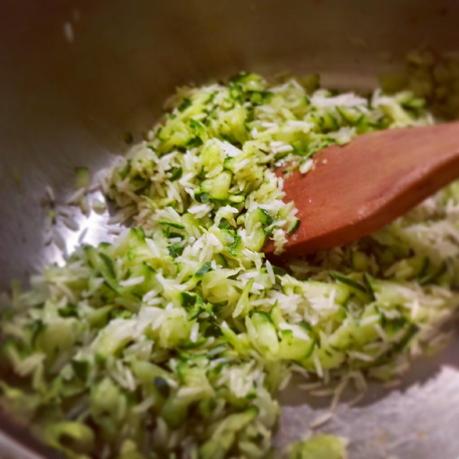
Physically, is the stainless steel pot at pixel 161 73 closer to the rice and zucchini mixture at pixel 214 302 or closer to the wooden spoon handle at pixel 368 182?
the rice and zucchini mixture at pixel 214 302

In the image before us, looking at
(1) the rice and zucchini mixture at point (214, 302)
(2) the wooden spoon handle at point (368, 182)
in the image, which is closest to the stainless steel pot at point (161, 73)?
(1) the rice and zucchini mixture at point (214, 302)

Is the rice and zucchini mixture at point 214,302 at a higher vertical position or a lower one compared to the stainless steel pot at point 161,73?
lower

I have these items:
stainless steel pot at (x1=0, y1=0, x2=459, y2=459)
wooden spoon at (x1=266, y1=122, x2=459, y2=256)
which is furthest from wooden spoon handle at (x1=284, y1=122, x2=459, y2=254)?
stainless steel pot at (x1=0, y1=0, x2=459, y2=459)

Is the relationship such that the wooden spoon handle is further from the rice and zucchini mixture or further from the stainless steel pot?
the stainless steel pot

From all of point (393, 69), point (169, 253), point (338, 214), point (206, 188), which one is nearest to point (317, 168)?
point (338, 214)

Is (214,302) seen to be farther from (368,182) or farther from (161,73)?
(161,73)

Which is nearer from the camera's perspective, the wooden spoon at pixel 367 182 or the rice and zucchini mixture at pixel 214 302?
the rice and zucchini mixture at pixel 214 302
